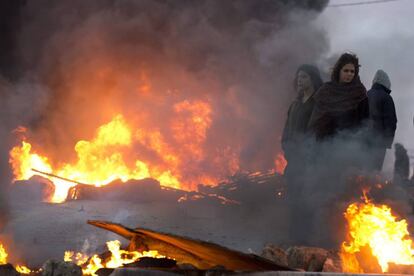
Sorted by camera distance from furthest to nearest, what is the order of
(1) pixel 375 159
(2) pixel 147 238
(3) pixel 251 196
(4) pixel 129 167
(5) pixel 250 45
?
1. (5) pixel 250 45
2. (4) pixel 129 167
3. (3) pixel 251 196
4. (1) pixel 375 159
5. (2) pixel 147 238

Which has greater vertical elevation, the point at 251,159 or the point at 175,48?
the point at 175,48

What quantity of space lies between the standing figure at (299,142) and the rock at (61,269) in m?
6.02

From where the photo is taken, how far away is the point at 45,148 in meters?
21.1

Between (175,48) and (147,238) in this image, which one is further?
(175,48)

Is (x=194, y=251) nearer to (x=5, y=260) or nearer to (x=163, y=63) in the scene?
(x=5, y=260)

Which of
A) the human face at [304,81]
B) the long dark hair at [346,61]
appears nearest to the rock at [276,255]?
the long dark hair at [346,61]

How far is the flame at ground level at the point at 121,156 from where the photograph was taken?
1870 cm

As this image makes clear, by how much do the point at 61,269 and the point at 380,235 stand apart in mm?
5830

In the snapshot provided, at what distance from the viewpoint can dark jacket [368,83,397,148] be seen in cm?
1279

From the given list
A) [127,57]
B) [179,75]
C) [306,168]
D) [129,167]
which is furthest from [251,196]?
[127,57]

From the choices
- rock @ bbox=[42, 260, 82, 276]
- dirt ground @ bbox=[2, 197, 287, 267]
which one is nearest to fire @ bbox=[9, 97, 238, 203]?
dirt ground @ bbox=[2, 197, 287, 267]

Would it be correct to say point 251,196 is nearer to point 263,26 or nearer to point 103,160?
point 103,160

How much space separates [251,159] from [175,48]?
231 inches

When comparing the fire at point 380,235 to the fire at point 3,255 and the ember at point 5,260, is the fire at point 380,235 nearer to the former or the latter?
the ember at point 5,260
